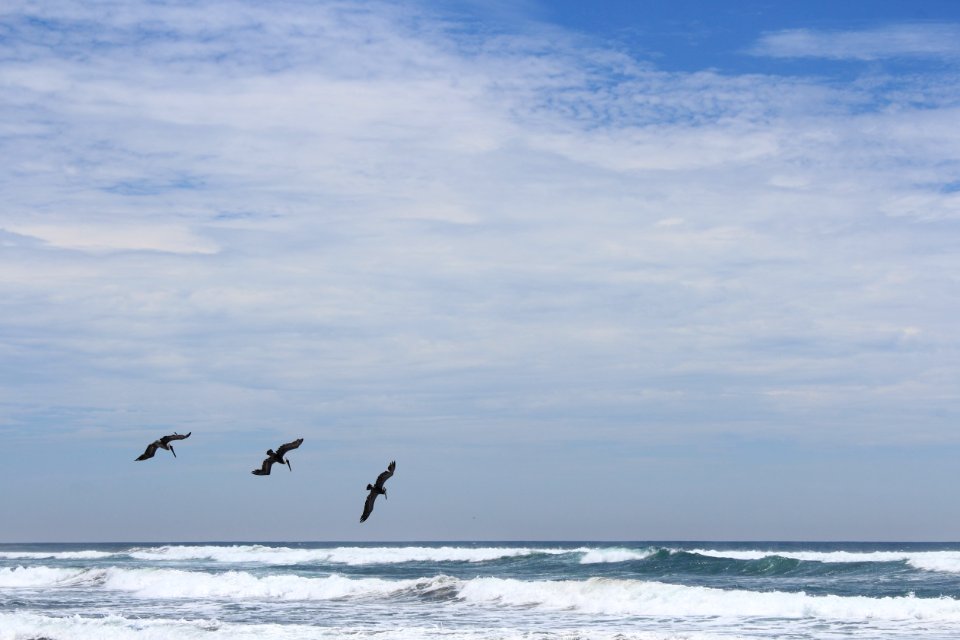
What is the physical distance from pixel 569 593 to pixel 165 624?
38.1 feet

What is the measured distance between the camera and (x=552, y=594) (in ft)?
111

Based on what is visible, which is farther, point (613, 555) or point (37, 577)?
point (613, 555)

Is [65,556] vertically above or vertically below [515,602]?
above

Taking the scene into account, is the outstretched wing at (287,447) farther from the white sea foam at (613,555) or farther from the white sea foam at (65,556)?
the white sea foam at (65,556)


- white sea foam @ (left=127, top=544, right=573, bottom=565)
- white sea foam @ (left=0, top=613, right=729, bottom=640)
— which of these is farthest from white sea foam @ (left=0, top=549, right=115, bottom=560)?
white sea foam @ (left=0, top=613, right=729, bottom=640)

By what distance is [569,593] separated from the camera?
110 feet

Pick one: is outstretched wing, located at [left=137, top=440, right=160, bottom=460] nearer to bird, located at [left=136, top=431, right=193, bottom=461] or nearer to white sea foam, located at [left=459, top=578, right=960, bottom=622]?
bird, located at [left=136, top=431, right=193, bottom=461]

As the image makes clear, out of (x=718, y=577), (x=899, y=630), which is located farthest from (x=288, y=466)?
(x=718, y=577)

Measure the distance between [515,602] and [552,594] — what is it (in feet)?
3.59

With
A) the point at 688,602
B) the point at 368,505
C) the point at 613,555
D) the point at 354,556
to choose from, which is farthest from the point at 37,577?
the point at 368,505

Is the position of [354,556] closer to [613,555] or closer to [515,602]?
[613,555]

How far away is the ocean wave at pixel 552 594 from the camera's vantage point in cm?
2900

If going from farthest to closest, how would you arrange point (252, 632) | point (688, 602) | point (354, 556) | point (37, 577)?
point (354, 556) < point (37, 577) < point (688, 602) < point (252, 632)

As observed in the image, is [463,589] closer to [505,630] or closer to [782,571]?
[505,630]
